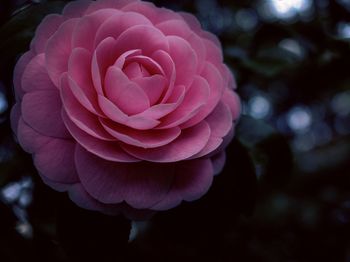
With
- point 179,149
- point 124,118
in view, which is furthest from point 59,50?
point 179,149

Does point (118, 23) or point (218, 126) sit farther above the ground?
point (118, 23)

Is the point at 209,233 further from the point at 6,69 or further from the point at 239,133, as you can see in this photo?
the point at 6,69

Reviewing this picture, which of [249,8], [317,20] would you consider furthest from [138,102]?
[249,8]

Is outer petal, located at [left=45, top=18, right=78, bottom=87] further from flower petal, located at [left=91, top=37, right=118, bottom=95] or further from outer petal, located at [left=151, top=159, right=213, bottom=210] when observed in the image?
outer petal, located at [left=151, top=159, right=213, bottom=210]

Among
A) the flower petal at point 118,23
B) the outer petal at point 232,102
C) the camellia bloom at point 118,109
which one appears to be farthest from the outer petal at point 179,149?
the flower petal at point 118,23

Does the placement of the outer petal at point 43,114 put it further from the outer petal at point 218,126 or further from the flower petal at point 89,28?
the outer petal at point 218,126

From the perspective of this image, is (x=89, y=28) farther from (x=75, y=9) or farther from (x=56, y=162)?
(x=56, y=162)
